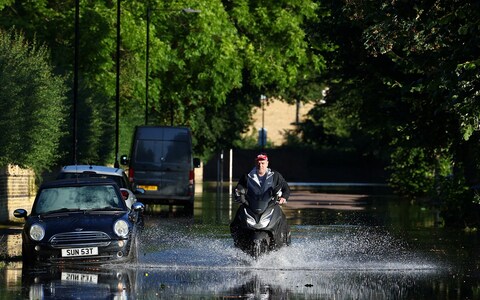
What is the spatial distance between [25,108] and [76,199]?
11636mm

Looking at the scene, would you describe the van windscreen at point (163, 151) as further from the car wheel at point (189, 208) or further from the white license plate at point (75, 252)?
the white license plate at point (75, 252)

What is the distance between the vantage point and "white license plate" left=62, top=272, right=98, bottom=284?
16.8m

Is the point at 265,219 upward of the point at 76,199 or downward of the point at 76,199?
downward

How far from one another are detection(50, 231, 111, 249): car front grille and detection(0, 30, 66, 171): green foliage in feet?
34.5

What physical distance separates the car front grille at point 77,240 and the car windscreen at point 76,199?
1205 millimetres

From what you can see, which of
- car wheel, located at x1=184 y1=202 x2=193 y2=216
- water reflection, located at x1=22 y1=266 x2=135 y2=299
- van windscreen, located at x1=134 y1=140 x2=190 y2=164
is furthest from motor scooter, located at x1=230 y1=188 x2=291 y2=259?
car wheel, located at x1=184 y1=202 x2=193 y2=216

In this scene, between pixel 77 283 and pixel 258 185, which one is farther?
pixel 258 185

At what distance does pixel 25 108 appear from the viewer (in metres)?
32.0

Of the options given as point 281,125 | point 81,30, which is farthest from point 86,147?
point 281,125

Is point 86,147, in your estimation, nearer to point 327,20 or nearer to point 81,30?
point 81,30

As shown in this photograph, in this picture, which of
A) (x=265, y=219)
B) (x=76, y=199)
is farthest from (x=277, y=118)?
(x=265, y=219)

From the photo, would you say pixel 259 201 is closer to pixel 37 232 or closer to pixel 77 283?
pixel 37 232

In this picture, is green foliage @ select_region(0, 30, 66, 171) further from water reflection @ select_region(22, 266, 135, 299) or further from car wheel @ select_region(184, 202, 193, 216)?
water reflection @ select_region(22, 266, 135, 299)

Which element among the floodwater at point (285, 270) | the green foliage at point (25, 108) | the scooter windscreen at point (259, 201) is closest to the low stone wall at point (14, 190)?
the green foliage at point (25, 108)
